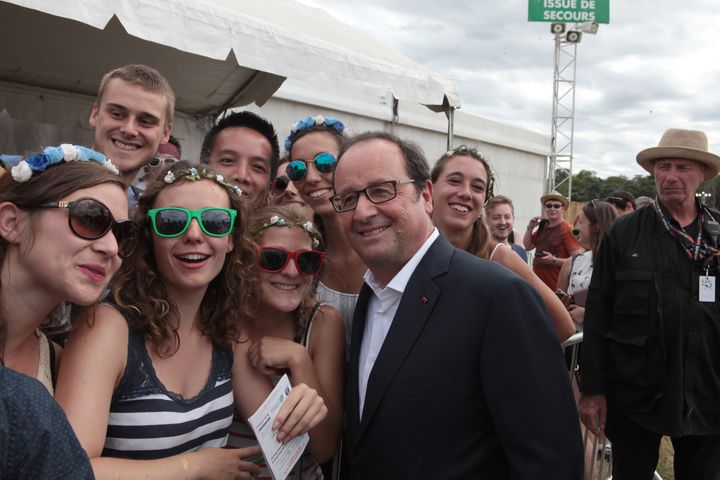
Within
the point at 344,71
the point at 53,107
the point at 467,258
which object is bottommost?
the point at 467,258

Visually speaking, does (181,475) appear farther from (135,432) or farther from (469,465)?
(469,465)

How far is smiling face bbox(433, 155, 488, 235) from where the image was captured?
2.96 metres

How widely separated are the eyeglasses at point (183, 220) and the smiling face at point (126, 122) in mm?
949

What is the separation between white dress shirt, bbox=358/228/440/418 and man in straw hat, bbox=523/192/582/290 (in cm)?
530

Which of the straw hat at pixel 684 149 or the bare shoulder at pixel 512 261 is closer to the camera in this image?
the bare shoulder at pixel 512 261

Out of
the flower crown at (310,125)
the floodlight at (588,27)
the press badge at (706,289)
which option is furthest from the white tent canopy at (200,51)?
the floodlight at (588,27)

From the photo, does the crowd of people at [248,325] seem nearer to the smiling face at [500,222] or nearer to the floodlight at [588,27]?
the smiling face at [500,222]

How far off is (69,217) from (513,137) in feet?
47.1

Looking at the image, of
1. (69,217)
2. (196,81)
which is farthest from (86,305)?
(196,81)

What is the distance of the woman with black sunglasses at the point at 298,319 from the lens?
6.75ft

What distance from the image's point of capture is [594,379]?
3.67 meters

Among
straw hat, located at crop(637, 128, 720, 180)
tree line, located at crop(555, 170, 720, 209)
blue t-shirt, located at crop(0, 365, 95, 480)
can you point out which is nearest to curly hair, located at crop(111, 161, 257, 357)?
blue t-shirt, located at crop(0, 365, 95, 480)

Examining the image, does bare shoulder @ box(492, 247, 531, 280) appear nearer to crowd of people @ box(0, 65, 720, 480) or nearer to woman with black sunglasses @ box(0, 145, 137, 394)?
crowd of people @ box(0, 65, 720, 480)

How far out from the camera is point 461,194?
2959 mm
